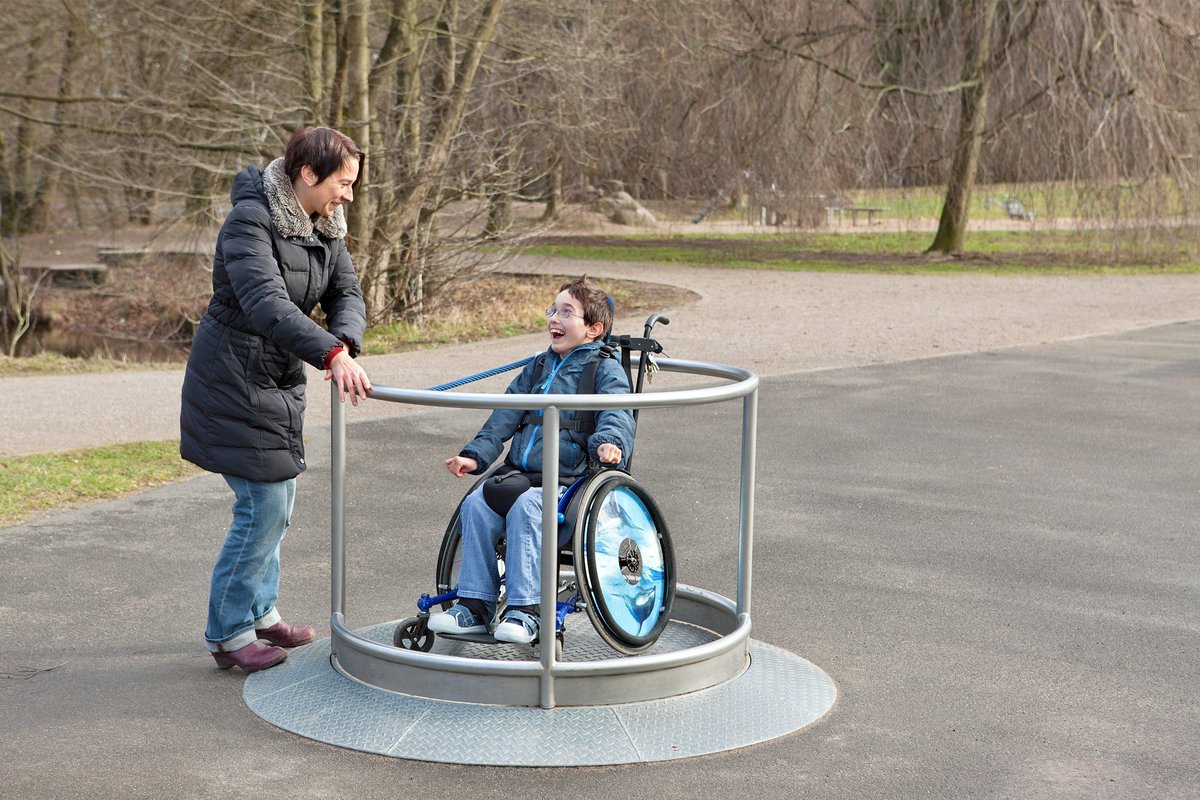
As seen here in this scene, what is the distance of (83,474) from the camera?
739cm

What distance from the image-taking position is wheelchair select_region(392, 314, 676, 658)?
167 inches

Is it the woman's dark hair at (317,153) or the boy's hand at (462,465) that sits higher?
the woman's dark hair at (317,153)

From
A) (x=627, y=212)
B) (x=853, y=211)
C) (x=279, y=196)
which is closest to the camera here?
(x=279, y=196)

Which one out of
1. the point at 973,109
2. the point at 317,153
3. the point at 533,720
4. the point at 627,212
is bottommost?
the point at 533,720

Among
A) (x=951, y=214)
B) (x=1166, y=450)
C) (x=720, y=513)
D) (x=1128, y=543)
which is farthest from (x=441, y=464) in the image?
(x=951, y=214)

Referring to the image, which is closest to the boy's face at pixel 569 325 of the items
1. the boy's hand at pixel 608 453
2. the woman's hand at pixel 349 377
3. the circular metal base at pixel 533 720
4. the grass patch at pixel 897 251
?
the boy's hand at pixel 608 453

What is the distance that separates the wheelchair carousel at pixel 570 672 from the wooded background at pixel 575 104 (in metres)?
10.5

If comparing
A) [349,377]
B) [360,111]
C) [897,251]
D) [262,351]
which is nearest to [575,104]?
[360,111]

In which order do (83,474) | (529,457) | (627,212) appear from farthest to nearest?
(627,212) → (83,474) → (529,457)

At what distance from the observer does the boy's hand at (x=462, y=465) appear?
4.38 m

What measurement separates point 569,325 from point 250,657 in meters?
1.45

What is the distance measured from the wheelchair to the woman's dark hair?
1.04 meters

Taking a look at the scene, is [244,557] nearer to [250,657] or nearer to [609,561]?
[250,657]

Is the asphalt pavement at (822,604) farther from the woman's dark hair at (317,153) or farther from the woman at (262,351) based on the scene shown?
the woman's dark hair at (317,153)
